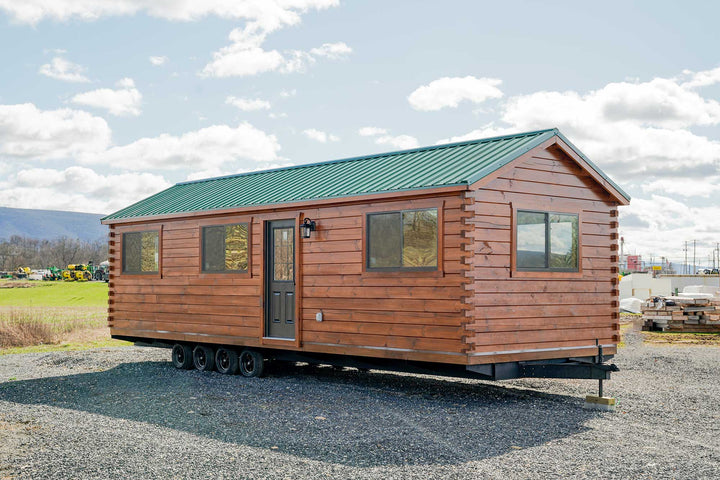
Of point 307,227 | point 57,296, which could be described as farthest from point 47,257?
point 307,227

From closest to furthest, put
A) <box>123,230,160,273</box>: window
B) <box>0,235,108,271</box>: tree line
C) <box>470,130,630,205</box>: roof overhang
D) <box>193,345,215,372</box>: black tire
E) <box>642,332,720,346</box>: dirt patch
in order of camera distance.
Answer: <box>470,130,630,205</box>: roof overhang, <box>193,345,215,372</box>: black tire, <box>123,230,160,273</box>: window, <box>642,332,720,346</box>: dirt patch, <box>0,235,108,271</box>: tree line

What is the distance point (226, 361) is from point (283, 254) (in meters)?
2.54

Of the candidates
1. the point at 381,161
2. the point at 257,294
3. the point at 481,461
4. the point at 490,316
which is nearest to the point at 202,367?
the point at 257,294

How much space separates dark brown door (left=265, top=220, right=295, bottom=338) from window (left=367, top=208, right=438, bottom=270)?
1.85 meters

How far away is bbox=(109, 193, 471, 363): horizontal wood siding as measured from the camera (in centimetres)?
980

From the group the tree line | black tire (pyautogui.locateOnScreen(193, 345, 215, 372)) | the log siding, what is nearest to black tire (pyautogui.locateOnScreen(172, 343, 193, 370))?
black tire (pyautogui.locateOnScreen(193, 345, 215, 372))

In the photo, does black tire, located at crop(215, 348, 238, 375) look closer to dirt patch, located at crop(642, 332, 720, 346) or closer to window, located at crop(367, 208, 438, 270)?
window, located at crop(367, 208, 438, 270)

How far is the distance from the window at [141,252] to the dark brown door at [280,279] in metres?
3.14

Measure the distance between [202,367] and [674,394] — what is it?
808 cm

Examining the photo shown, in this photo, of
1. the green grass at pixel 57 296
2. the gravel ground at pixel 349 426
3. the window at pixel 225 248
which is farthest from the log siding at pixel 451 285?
the green grass at pixel 57 296

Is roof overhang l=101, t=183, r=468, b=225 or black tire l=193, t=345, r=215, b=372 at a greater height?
roof overhang l=101, t=183, r=468, b=225

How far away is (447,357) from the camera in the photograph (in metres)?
9.73

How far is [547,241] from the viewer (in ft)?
35.2

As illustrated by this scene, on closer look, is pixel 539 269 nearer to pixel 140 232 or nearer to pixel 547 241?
pixel 547 241
